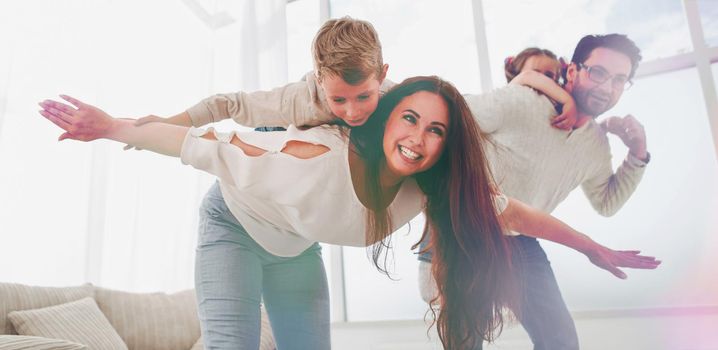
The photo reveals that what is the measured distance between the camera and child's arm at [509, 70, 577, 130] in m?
1.85

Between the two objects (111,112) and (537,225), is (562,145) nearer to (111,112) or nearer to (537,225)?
(537,225)

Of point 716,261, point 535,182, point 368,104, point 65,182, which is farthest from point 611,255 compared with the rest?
point 65,182

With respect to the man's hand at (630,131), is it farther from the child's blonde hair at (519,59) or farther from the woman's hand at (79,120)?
the woman's hand at (79,120)

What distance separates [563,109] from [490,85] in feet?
1.54

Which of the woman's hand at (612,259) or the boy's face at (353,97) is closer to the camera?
the boy's face at (353,97)

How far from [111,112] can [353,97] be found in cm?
195

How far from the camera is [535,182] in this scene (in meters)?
2.00

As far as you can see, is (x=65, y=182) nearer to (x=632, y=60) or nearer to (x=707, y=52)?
(x=632, y=60)

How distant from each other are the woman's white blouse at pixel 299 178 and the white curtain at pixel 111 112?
1.57 m

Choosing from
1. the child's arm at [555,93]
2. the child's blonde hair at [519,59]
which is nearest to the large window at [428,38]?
the child's blonde hair at [519,59]

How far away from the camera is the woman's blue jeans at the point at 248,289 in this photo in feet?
3.12

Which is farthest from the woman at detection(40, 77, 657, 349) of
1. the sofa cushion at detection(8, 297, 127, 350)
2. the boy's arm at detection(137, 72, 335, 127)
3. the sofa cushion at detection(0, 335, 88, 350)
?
the sofa cushion at detection(8, 297, 127, 350)

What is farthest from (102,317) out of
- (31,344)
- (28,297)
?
(31,344)

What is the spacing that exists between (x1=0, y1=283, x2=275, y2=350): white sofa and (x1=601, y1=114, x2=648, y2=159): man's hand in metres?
1.69
